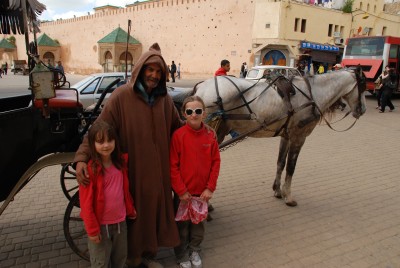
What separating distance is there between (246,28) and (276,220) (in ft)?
83.3

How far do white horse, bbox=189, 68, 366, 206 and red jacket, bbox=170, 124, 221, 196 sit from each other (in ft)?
3.70

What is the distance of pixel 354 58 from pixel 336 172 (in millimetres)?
14960

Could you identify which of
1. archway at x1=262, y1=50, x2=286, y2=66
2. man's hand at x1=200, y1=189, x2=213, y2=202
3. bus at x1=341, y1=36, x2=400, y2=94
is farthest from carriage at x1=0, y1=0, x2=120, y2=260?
archway at x1=262, y1=50, x2=286, y2=66

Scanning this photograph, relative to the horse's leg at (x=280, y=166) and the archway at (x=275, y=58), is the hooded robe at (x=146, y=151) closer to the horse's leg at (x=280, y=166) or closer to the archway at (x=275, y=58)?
the horse's leg at (x=280, y=166)

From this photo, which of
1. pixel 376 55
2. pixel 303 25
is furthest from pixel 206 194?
pixel 303 25

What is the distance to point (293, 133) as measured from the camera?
4098 mm

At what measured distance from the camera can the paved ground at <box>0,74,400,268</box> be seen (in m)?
3.03

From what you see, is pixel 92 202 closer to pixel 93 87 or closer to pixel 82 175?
pixel 82 175

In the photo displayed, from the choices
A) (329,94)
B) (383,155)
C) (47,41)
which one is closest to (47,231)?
Result: (329,94)

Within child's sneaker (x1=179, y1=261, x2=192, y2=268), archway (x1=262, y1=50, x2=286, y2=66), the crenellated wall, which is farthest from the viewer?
the crenellated wall

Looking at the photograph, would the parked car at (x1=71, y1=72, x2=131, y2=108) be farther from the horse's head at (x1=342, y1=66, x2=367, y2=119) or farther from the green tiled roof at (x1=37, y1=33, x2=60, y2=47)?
the green tiled roof at (x1=37, y1=33, x2=60, y2=47)

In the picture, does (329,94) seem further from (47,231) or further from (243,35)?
(243,35)

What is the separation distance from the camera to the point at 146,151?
2.38m

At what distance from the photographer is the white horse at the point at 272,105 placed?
12.4 feet
